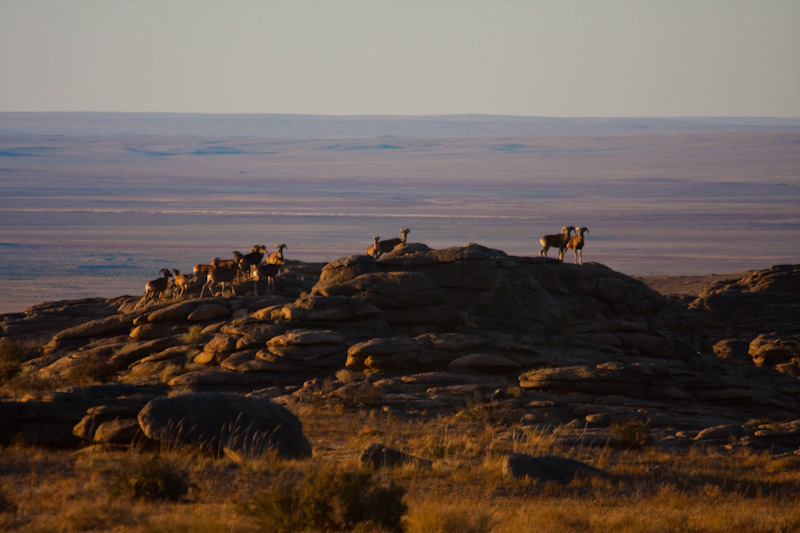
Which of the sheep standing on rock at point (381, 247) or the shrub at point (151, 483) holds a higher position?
the sheep standing on rock at point (381, 247)

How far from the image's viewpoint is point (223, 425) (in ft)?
57.5

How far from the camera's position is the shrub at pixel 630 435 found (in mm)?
19750

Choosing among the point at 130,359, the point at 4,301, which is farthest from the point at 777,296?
the point at 4,301

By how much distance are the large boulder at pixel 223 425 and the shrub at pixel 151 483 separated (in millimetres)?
2321

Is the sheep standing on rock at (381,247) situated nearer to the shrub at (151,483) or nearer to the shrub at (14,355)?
the shrub at (14,355)

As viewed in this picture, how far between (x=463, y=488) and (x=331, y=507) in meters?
3.54

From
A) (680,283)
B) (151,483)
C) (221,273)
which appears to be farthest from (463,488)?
(680,283)

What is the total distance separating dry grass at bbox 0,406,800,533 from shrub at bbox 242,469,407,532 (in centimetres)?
30

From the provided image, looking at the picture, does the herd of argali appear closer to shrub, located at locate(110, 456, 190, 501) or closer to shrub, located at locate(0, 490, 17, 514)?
shrub, located at locate(110, 456, 190, 501)

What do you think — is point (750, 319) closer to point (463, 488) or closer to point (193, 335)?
point (193, 335)

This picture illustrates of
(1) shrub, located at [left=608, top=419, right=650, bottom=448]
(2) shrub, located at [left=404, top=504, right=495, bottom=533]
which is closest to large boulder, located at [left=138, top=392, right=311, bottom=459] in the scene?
(2) shrub, located at [left=404, top=504, right=495, bottom=533]

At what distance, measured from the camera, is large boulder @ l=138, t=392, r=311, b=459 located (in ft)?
56.3

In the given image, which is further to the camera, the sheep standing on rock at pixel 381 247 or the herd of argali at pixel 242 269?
the sheep standing on rock at pixel 381 247

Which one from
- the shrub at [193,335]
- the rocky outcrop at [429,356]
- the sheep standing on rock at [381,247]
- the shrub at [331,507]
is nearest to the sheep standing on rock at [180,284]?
the rocky outcrop at [429,356]
